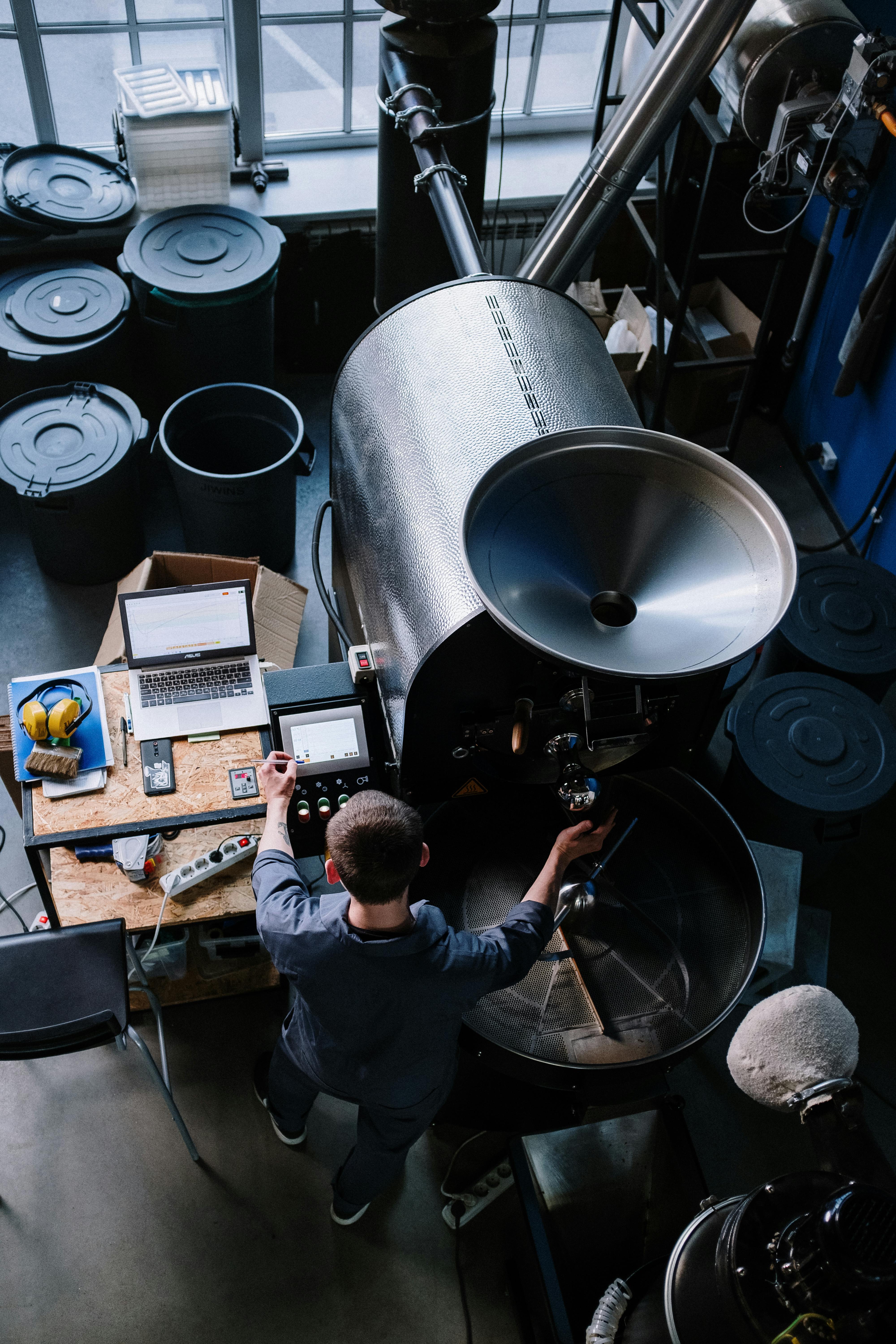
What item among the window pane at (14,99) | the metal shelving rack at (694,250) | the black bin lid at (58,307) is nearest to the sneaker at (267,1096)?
the black bin lid at (58,307)

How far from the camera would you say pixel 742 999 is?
9.80ft

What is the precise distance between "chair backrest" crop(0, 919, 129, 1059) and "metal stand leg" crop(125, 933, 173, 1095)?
3.1 inches

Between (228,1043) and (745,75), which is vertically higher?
(745,75)

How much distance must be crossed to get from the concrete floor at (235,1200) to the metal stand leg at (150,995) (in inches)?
3.4

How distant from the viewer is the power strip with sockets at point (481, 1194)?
9.03ft

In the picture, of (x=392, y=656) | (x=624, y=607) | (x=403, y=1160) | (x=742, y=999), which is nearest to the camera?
(x=624, y=607)

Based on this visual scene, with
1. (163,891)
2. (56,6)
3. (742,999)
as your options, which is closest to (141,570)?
(163,891)

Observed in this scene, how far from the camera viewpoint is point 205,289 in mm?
3996

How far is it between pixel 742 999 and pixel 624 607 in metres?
1.68

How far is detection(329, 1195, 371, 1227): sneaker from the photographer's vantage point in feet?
8.75

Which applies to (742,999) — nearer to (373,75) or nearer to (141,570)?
(141,570)

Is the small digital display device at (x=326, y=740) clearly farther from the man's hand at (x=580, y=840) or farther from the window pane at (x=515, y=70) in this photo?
the window pane at (x=515, y=70)

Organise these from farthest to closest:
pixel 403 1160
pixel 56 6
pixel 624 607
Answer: pixel 56 6 → pixel 403 1160 → pixel 624 607

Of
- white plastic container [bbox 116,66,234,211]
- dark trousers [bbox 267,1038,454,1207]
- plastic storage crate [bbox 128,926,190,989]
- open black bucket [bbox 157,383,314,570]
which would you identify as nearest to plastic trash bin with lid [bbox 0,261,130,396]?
open black bucket [bbox 157,383,314,570]
